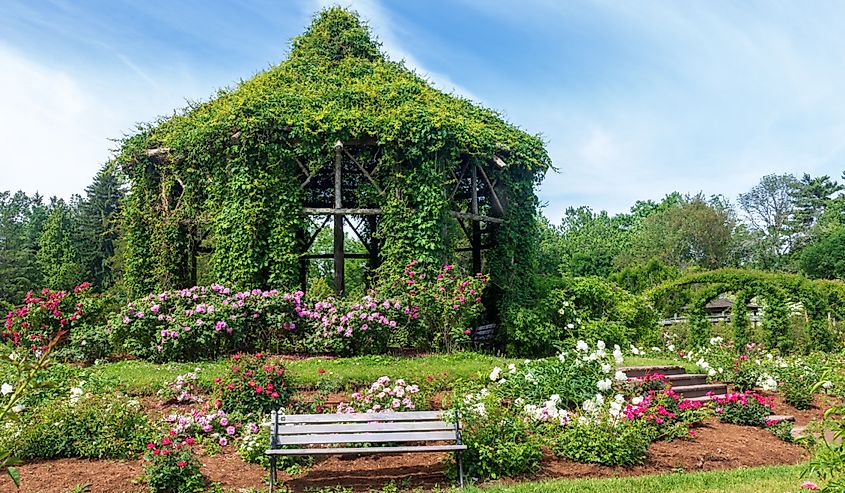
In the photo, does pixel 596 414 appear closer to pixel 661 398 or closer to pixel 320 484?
pixel 661 398

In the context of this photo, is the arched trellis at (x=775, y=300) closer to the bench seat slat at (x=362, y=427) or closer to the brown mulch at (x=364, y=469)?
the brown mulch at (x=364, y=469)

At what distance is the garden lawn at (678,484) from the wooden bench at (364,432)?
637 millimetres

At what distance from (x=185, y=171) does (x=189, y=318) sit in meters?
4.32

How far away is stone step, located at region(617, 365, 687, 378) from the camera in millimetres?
9922

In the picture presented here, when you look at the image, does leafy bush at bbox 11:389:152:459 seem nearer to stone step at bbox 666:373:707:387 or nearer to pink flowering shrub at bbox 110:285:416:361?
pink flowering shrub at bbox 110:285:416:361

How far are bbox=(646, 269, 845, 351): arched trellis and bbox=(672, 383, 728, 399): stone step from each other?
19.8ft

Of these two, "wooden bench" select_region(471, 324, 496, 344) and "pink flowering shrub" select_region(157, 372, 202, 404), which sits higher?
"wooden bench" select_region(471, 324, 496, 344)

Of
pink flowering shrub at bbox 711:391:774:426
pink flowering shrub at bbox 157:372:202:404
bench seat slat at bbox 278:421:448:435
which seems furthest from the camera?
pink flowering shrub at bbox 711:391:774:426

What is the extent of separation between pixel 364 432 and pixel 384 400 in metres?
1.18

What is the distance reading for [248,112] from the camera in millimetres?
13273

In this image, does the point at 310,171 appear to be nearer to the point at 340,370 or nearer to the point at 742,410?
the point at 340,370

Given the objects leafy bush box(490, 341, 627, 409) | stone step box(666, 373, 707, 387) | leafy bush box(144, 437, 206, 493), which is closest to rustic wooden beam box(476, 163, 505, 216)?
stone step box(666, 373, 707, 387)

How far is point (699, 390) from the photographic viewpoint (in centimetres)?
1043

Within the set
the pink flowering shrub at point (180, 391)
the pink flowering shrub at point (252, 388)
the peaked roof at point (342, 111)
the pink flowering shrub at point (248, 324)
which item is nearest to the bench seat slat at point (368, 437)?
the pink flowering shrub at point (252, 388)
